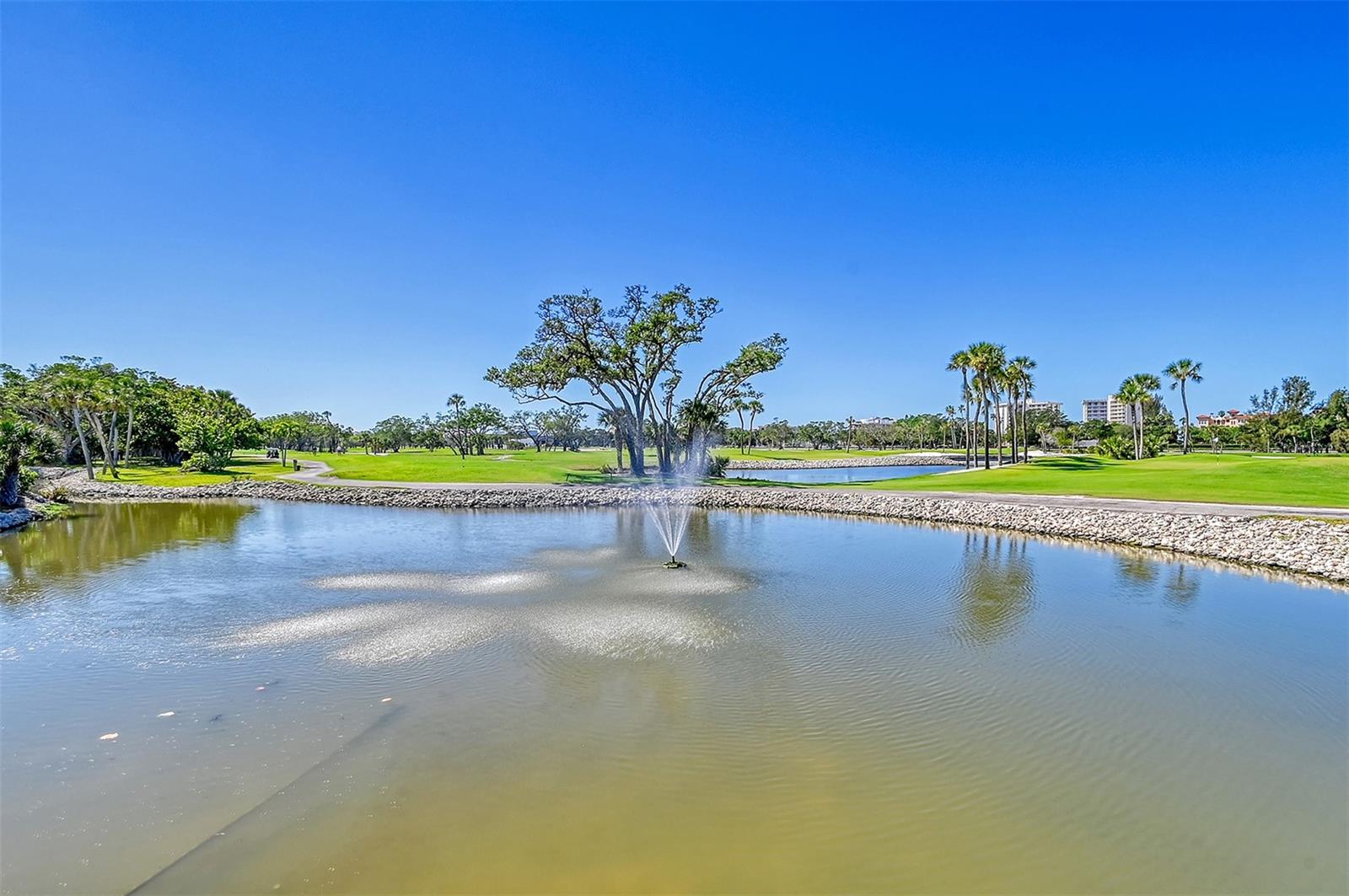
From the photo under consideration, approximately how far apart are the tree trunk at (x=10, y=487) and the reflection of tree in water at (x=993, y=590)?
40.8 meters

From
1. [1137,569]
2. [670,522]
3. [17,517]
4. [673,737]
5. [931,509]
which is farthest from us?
[670,522]

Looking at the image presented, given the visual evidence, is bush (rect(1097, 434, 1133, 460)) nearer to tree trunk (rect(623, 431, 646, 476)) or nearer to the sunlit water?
tree trunk (rect(623, 431, 646, 476))

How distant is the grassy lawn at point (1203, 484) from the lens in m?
26.1

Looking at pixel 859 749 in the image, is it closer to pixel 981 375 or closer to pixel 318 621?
pixel 318 621

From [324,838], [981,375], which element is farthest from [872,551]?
[981,375]

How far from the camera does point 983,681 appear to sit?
350 inches

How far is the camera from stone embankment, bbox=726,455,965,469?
240 ft

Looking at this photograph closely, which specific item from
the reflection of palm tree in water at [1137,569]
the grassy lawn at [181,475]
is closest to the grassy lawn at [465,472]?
the grassy lawn at [181,475]

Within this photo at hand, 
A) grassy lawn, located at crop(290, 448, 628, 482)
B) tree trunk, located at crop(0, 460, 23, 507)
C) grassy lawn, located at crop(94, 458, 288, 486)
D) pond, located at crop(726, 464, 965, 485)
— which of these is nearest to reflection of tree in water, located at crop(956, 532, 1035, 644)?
grassy lawn, located at crop(290, 448, 628, 482)

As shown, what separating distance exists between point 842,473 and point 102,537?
2378 inches

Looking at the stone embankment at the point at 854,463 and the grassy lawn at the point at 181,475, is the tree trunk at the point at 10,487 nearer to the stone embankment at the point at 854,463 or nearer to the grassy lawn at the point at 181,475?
the grassy lawn at the point at 181,475

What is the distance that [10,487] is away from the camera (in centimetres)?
2894

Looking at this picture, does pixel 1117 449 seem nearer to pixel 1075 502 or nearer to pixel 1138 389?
pixel 1138 389

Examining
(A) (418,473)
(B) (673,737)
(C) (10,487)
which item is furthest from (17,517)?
(B) (673,737)
